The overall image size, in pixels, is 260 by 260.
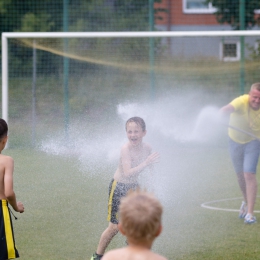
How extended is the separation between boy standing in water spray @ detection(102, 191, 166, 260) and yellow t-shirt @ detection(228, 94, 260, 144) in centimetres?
482

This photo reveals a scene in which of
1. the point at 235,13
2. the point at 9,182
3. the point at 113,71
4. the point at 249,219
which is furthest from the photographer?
the point at 235,13

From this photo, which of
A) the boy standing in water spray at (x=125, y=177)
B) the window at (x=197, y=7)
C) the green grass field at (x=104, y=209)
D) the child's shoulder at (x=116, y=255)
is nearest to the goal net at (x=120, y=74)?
the window at (x=197, y=7)

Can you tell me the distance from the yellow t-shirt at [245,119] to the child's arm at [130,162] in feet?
7.69

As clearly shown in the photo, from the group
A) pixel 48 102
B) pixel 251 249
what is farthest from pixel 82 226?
pixel 48 102

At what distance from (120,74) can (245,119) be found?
6417 mm

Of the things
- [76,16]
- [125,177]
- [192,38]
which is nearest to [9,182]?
[125,177]

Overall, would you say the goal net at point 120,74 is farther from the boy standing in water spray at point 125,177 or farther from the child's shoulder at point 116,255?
the child's shoulder at point 116,255

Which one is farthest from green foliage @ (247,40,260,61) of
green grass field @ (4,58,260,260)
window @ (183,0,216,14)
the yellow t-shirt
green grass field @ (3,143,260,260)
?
the yellow t-shirt

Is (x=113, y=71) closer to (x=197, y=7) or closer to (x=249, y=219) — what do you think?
(x=197, y=7)

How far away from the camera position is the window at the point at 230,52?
13652 millimetres

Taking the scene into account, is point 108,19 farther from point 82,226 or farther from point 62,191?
point 82,226

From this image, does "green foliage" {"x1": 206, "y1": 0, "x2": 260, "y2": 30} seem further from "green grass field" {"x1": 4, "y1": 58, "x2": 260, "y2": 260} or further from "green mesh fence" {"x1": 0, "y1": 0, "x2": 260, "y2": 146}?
"green grass field" {"x1": 4, "y1": 58, "x2": 260, "y2": 260}

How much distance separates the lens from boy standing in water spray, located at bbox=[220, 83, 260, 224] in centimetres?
725

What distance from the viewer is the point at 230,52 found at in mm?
13758
